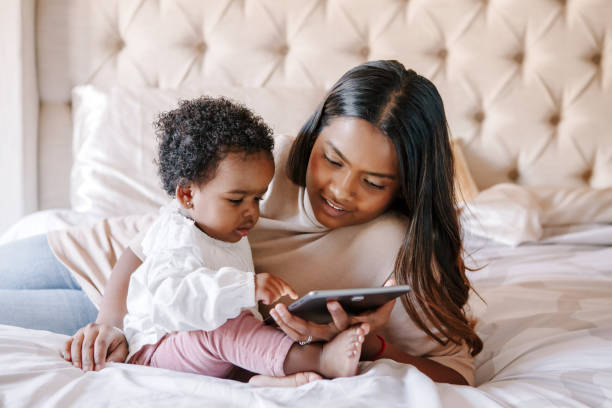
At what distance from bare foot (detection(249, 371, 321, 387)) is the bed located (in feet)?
2.82

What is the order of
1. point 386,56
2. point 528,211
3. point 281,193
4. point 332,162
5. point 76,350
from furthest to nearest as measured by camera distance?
1. point 386,56
2. point 528,211
3. point 281,193
4. point 332,162
5. point 76,350

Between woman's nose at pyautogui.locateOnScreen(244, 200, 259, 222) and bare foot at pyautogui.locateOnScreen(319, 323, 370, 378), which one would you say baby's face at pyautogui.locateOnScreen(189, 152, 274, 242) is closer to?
woman's nose at pyautogui.locateOnScreen(244, 200, 259, 222)

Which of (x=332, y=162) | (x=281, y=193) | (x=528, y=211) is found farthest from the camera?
(x=528, y=211)

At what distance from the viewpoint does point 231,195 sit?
0.87m

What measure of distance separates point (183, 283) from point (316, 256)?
12.2 inches

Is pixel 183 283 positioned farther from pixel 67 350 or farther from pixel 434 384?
pixel 434 384

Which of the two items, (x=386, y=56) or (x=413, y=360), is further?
(x=386, y=56)

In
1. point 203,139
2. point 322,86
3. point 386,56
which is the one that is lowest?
point 203,139

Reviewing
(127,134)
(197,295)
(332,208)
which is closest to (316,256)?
(332,208)

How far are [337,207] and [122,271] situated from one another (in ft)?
1.38

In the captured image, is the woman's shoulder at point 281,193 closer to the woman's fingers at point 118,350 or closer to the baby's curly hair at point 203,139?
the baby's curly hair at point 203,139

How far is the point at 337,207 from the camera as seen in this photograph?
954 millimetres

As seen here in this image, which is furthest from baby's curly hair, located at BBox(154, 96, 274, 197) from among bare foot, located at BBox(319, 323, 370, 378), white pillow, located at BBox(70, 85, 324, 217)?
white pillow, located at BBox(70, 85, 324, 217)

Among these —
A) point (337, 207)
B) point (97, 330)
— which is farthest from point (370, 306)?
point (97, 330)
